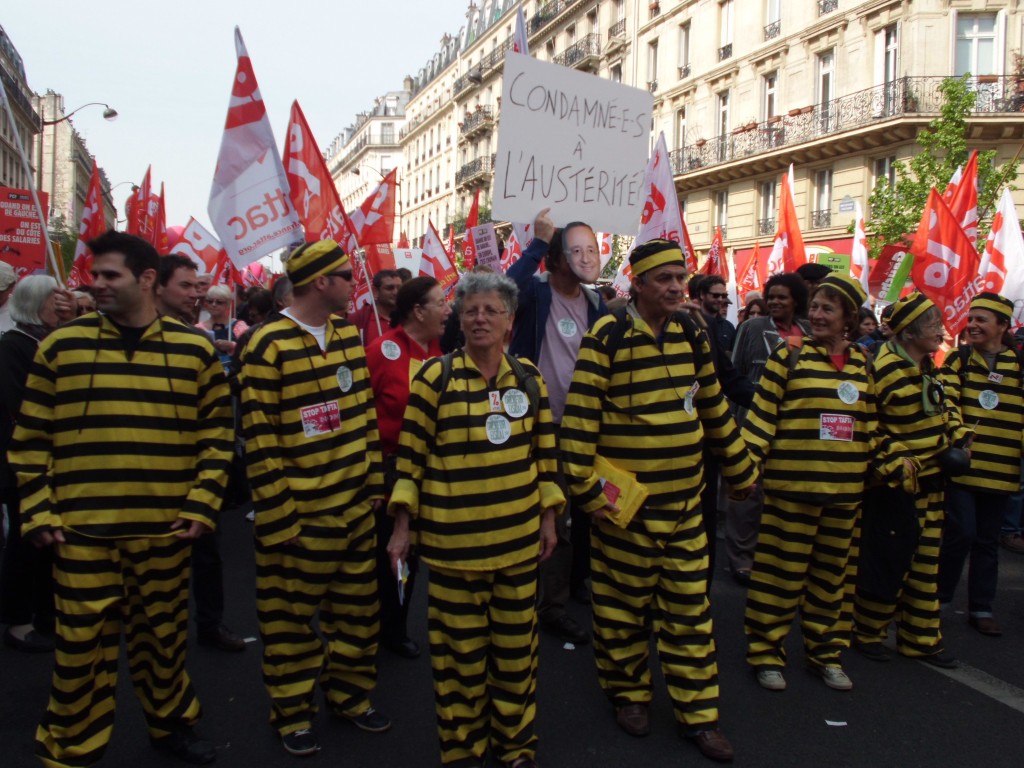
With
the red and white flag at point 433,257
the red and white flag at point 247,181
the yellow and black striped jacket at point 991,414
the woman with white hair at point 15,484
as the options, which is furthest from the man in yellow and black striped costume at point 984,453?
the red and white flag at point 433,257

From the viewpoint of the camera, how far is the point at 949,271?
295 inches

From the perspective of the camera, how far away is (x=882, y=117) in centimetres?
2266

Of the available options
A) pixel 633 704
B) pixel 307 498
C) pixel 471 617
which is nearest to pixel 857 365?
pixel 633 704

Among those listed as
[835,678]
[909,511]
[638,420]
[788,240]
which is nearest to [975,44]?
[788,240]

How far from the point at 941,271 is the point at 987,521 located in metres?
3.24

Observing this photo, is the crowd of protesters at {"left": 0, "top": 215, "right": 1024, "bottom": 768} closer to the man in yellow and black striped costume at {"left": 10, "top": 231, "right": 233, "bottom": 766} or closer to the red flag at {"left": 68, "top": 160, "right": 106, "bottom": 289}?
the man in yellow and black striped costume at {"left": 10, "top": 231, "right": 233, "bottom": 766}

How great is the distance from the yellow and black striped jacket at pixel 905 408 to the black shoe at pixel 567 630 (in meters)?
1.97

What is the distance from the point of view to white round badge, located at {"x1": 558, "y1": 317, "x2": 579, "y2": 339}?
4.50 meters

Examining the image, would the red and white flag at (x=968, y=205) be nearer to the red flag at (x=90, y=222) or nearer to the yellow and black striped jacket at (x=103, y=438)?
the yellow and black striped jacket at (x=103, y=438)

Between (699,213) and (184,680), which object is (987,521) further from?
(699,213)

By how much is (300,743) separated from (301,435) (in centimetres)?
125

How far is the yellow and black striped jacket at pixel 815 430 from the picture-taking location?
4.01 m

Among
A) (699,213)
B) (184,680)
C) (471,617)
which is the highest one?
(699,213)

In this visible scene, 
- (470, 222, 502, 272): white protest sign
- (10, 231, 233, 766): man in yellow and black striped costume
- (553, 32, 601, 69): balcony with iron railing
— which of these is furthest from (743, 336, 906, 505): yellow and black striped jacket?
(553, 32, 601, 69): balcony with iron railing
